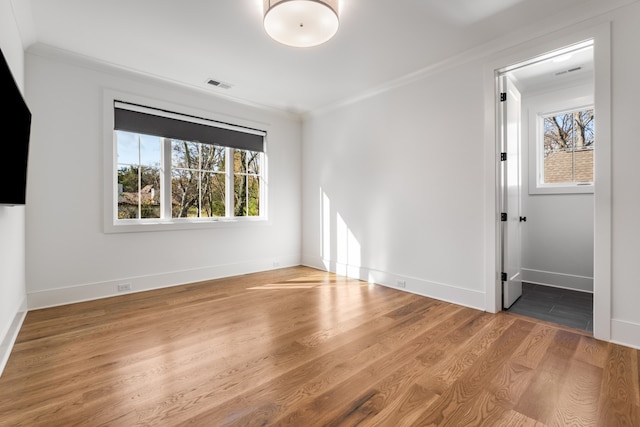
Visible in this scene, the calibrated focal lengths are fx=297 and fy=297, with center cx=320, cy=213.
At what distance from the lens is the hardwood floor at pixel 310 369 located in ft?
5.05

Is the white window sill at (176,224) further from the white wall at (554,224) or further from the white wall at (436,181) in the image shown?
the white wall at (554,224)

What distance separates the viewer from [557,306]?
126 inches

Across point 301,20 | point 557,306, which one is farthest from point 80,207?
point 557,306

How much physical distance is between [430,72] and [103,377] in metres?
4.09

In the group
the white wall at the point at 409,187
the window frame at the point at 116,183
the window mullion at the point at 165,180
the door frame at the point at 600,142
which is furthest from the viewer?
the window mullion at the point at 165,180

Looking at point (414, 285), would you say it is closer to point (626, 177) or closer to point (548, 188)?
point (626, 177)

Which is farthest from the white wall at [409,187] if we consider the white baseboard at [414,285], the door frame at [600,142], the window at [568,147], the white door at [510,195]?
the window at [568,147]

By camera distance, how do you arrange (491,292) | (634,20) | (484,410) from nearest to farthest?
(484,410) → (634,20) → (491,292)

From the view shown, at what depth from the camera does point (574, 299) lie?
343cm

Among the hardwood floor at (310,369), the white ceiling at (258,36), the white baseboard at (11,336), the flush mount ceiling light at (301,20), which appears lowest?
the hardwood floor at (310,369)

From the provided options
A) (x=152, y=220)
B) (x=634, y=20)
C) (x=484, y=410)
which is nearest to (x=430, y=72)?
(x=634, y=20)

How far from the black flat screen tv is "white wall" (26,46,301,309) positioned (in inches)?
A: 42.1

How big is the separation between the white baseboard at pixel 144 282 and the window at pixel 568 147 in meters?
4.20

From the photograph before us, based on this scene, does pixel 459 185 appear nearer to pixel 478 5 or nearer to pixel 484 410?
pixel 478 5
